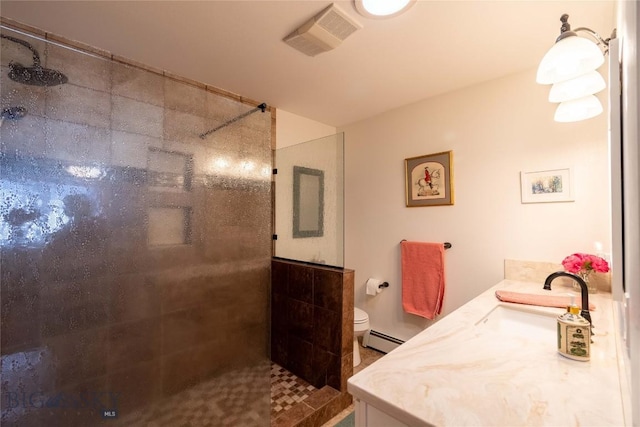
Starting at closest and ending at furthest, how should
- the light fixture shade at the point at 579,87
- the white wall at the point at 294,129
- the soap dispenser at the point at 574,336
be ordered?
the soap dispenser at the point at 574,336 < the light fixture shade at the point at 579,87 < the white wall at the point at 294,129

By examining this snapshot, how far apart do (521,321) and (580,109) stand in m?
1.07

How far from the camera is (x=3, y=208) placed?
3.29 ft

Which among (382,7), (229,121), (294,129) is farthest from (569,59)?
(294,129)

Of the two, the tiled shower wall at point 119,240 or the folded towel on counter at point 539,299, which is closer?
the tiled shower wall at point 119,240

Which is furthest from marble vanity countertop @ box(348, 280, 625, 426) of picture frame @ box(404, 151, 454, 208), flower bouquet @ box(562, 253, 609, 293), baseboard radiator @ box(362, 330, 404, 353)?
baseboard radiator @ box(362, 330, 404, 353)

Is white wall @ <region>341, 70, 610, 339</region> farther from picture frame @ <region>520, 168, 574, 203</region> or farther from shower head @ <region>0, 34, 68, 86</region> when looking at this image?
shower head @ <region>0, 34, 68, 86</region>

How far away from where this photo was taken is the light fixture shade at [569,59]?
40.7 inches

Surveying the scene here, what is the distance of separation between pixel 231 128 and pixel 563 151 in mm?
2028

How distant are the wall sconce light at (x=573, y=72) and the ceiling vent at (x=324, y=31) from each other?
87 cm

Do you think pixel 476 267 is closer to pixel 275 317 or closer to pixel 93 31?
pixel 275 317

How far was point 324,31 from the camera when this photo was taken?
4.82 feet

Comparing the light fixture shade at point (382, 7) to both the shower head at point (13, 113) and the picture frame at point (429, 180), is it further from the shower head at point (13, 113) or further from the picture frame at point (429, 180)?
the shower head at point (13, 113)

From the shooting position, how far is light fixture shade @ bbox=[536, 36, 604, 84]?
1.03 metres

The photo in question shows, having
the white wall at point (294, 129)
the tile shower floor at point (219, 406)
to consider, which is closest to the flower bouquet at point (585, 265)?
the tile shower floor at point (219, 406)
